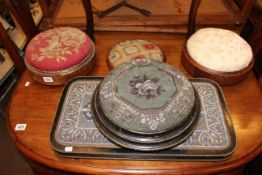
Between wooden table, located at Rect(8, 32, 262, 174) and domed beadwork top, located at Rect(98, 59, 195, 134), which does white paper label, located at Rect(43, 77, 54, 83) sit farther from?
domed beadwork top, located at Rect(98, 59, 195, 134)

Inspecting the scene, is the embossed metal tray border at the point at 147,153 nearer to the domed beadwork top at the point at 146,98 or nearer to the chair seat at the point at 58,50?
the domed beadwork top at the point at 146,98

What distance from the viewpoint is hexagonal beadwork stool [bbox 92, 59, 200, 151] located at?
0.66 metres

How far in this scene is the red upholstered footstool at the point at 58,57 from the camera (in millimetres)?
927

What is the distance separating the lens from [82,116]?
0.83 metres

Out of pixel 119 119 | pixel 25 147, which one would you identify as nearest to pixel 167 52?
pixel 119 119

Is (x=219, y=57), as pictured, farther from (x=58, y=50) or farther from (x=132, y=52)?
(x=58, y=50)

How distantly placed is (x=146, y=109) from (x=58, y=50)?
469 millimetres

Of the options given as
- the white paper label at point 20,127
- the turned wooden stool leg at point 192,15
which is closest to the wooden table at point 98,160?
the white paper label at point 20,127

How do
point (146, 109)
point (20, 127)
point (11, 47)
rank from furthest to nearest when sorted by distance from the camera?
1. point (11, 47)
2. point (20, 127)
3. point (146, 109)

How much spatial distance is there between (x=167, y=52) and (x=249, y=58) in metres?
0.35

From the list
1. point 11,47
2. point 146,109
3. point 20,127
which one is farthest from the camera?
point 11,47

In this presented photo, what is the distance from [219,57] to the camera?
91 cm

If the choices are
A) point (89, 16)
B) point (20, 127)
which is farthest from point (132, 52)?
point (20, 127)

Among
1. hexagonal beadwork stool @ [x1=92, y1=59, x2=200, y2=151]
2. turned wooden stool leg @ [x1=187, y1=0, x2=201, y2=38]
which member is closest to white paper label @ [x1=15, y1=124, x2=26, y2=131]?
hexagonal beadwork stool @ [x1=92, y1=59, x2=200, y2=151]
